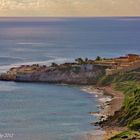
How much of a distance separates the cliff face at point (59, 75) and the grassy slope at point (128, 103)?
324 centimetres

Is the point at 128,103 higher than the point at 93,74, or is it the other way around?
the point at 93,74

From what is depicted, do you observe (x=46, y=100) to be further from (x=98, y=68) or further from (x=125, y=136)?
(x=125, y=136)

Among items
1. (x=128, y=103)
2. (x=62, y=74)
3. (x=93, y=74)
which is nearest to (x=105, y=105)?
(x=128, y=103)

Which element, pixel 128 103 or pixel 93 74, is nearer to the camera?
pixel 128 103

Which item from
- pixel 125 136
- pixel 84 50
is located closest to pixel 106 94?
pixel 125 136

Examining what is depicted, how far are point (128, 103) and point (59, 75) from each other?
34.6 meters

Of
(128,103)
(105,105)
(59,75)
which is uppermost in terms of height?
(59,75)

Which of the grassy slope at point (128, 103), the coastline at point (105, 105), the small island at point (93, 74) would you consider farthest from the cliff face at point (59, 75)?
the coastline at point (105, 105)

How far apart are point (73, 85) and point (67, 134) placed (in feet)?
118

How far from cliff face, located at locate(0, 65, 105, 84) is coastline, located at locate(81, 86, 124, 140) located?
5.27 meters

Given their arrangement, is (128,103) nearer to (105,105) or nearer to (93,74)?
(105,105)

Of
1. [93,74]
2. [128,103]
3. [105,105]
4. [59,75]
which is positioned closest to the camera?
[128,103]

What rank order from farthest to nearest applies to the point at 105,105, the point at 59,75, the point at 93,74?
the point at 59,75 < the point at 93,74 < the point at 105,105

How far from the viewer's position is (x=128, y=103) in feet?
215
